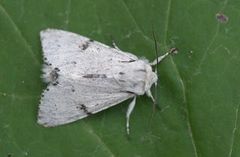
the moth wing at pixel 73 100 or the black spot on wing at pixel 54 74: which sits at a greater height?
the black spot on wing at pixel 54 74

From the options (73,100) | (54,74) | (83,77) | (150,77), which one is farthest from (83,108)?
(150,77)

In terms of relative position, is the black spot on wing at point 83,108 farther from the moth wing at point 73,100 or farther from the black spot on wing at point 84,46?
the black spot on wing at point 84,46

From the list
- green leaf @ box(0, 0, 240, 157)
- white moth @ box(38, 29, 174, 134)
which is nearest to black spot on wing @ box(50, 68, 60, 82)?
white moth @ box(38, 29, 174, 134)

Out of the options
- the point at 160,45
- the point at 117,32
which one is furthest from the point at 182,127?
the point at 117,32

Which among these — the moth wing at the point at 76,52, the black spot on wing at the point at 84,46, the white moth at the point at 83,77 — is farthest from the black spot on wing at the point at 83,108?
the black spot on wing at the point at 84,46

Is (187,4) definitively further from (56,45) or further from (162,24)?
(56,45)
